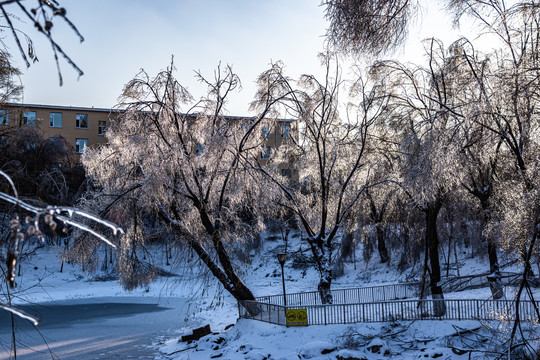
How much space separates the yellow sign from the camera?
1384 centimetres

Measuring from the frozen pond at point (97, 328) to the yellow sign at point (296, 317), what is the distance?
185 inches

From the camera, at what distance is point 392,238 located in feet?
85.7

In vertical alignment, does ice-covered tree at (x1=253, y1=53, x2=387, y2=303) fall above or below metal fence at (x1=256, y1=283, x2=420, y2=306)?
above

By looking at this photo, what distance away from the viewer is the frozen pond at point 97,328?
15391 mm

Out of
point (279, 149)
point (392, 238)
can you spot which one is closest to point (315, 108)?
point (279, 149)

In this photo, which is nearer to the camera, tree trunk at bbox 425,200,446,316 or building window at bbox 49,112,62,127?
tree trunk at bbox 425,200,446,316

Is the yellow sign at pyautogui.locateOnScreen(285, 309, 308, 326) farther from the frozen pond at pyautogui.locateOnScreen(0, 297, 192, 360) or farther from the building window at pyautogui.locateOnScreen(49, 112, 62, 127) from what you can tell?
the building window at pyautogui.locateOnScreen(49, 112, 62, 127)

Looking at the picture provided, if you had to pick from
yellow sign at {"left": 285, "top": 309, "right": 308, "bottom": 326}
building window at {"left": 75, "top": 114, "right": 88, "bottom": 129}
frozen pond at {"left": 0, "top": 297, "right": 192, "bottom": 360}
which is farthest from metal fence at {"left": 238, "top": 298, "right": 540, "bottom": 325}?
building window at {"left": 75, "top": 114, "right": 88, "bottom": 129}

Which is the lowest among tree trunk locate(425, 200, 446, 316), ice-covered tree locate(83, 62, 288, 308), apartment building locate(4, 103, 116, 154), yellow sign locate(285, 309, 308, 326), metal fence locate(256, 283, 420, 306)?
metal fence locate(256, 283, 420, 306)

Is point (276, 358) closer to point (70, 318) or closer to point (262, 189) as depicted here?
point (262, 189)

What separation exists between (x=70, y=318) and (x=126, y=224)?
11988 millimetres

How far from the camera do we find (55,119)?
4888 centimetres

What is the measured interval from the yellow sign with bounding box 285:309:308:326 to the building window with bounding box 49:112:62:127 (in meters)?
43.1

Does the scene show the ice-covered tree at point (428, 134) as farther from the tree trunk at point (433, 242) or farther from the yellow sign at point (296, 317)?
the yellow sign at point (296, 317)
